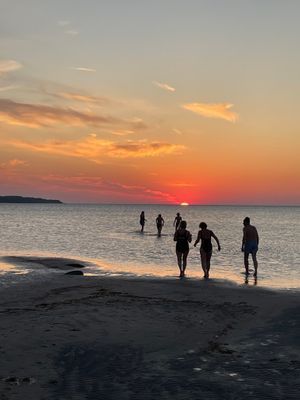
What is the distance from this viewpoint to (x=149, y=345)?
8266 millimetres

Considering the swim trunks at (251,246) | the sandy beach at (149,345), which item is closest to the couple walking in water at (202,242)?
the swim trunks at (251,246)

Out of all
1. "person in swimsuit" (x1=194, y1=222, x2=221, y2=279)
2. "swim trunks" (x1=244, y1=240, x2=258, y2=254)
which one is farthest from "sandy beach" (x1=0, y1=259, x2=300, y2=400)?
"swim trunks" (x1=244, y1=240, x2=258, y2=254)

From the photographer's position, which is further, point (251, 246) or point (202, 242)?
point (251, 246)

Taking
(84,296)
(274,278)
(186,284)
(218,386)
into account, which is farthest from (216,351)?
(274,278)

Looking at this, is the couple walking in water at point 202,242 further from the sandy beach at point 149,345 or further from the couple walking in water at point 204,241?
the sandy beach at point 149,345

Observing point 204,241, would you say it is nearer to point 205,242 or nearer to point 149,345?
point 205,242

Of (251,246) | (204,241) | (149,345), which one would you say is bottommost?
(149,345)

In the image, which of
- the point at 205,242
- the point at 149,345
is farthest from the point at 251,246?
the point at 149,345

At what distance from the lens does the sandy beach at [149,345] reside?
6.18 meters

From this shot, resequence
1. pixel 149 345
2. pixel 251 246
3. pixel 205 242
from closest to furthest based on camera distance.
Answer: pixel 149 345
pixel 205 242
pixel 251 246

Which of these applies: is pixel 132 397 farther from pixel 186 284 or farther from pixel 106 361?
pixel 186 284

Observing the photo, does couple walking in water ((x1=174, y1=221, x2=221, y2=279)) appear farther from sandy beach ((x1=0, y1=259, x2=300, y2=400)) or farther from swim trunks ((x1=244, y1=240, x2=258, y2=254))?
sandy beach ((x1=0, y1=259, x2=300, y2=400))

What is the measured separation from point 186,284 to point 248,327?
256 inches

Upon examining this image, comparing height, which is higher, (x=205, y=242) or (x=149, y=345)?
(x=205, y=242)
